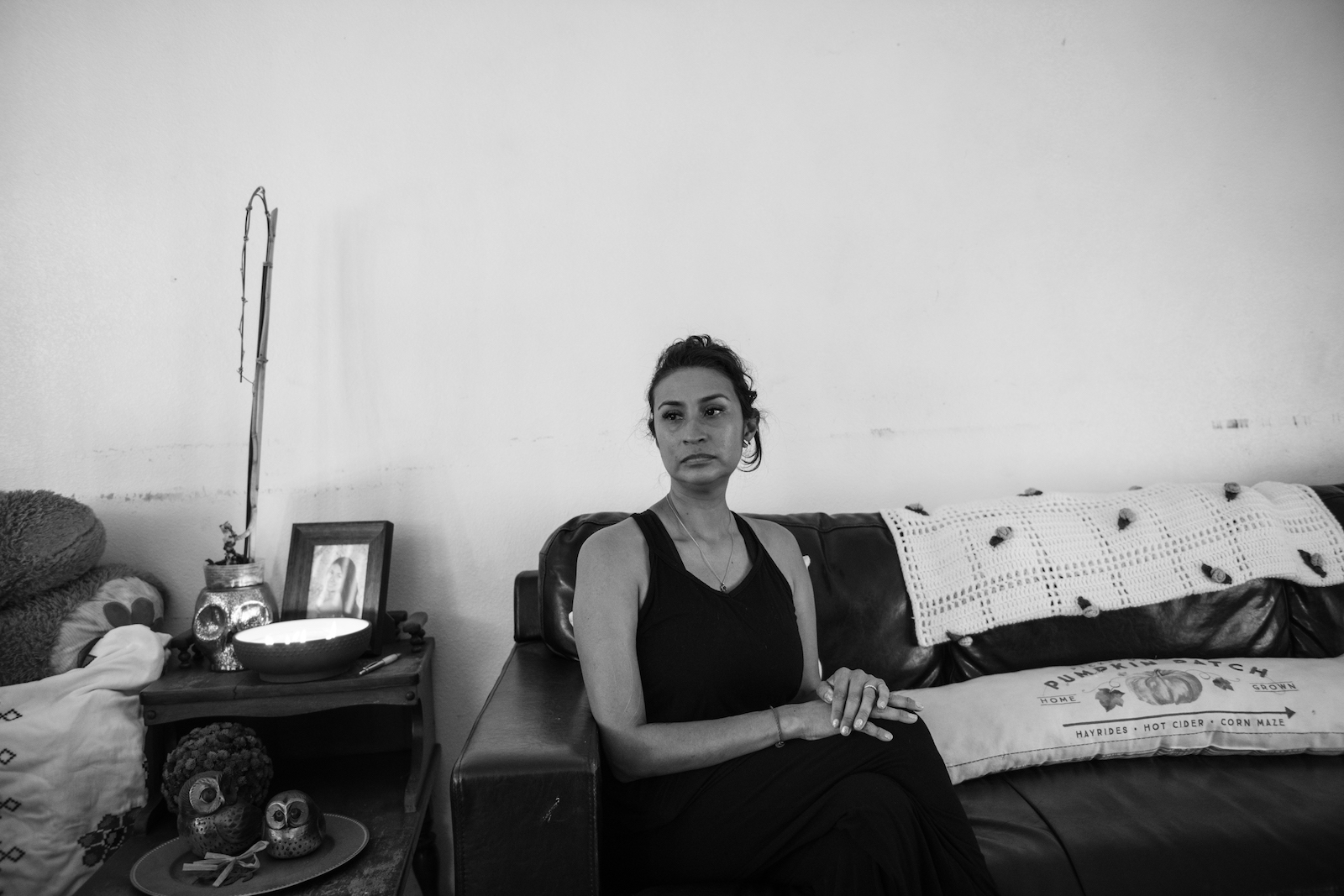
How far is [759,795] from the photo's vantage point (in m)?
1.11

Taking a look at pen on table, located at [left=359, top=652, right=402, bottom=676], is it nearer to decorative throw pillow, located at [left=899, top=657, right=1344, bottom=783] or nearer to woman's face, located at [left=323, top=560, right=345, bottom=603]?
woman's face, located at [left=323, top=560, right=345, bottom=603]

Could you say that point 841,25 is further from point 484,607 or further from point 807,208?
point 484,607

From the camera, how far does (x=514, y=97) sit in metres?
1.96

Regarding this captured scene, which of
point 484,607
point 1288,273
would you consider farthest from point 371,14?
point 1288,273

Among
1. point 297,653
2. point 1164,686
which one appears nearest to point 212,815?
point 297,653

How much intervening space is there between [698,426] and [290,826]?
911 mm

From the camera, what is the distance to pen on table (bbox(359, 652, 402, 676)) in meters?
1.51

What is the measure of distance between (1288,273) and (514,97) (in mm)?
2193

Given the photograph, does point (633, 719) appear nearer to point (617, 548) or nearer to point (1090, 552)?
point (617, 548)

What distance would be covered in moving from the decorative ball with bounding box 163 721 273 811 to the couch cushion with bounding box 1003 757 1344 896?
1.28 metres

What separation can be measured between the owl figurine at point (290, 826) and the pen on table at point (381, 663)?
0.27 m

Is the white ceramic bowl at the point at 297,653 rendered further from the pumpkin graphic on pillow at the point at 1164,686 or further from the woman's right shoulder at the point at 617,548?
the pumpkin graphic on pillow at the point at 1164,686

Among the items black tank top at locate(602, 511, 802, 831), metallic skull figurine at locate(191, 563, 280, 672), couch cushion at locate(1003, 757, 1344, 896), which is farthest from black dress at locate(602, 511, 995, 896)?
metallic skull figurine at locate(191, 563, 280, 672)

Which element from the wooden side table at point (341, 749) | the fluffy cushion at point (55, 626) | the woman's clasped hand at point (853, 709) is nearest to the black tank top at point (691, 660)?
the woman's clasped hand at point (853, 709)
